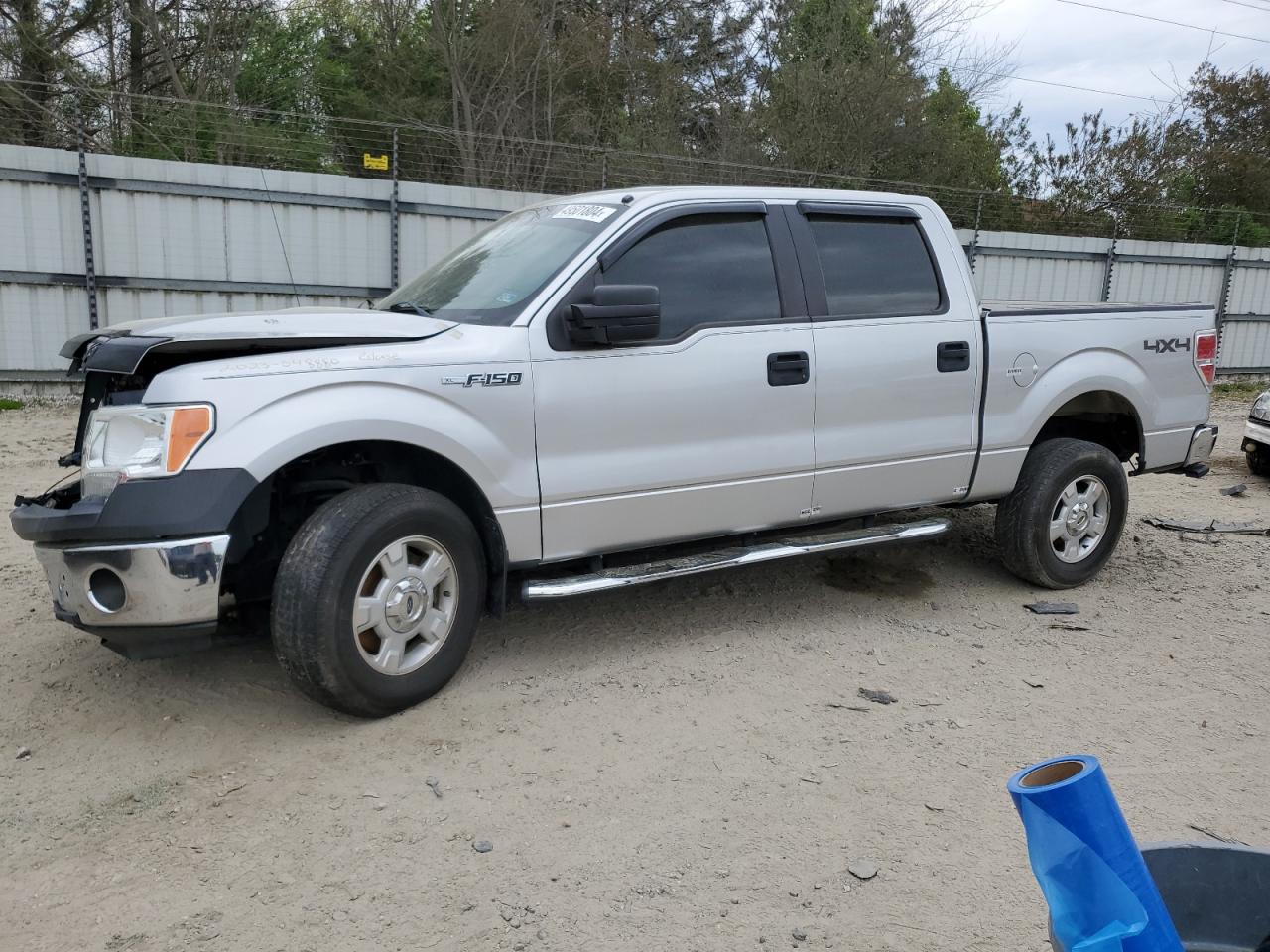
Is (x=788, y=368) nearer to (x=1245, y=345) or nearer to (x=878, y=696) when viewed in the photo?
(x=878, y=696)

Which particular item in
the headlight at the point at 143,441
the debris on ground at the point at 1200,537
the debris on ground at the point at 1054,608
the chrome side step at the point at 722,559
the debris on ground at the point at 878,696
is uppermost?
the headlight at the point at 143,441

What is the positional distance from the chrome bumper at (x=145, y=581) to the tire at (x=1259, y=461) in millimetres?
8800

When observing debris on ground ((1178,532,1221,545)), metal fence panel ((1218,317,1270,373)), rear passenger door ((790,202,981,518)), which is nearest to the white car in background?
debris on ground ((1178,532,1221,545))

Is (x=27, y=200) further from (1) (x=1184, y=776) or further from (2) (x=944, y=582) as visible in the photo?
(1) (x=1184, y=776)

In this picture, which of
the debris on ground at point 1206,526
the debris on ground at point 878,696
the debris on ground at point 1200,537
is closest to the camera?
the debris on ground at point 878,696

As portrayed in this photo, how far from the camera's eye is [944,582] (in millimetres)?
6027

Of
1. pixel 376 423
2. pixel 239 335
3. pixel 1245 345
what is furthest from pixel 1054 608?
pixel 1245 345

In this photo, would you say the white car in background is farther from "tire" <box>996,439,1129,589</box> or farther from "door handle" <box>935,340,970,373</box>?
→ "door handle" <box>935,340,970,373</box>

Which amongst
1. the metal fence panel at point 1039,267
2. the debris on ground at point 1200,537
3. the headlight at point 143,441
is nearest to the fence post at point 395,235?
the debris on ground at point 1200,537

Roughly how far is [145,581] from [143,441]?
1.56 feet

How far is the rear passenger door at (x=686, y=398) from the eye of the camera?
4.34 meters

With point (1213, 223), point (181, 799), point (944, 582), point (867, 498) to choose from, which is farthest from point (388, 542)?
point (1213, 223)

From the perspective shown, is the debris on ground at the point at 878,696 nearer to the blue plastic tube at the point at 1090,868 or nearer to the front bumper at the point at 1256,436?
the blue plastic tube at the point at 1090,868

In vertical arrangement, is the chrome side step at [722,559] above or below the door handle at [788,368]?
below
